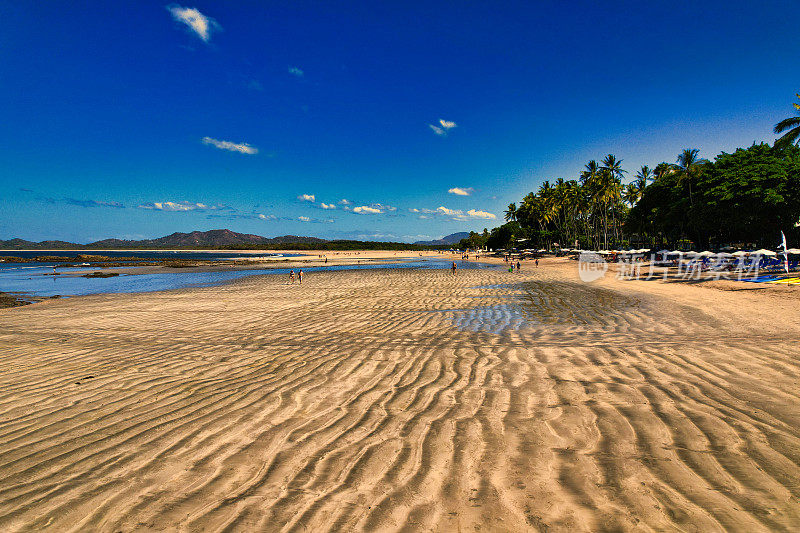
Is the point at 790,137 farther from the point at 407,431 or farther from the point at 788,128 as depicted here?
the point at 407,431

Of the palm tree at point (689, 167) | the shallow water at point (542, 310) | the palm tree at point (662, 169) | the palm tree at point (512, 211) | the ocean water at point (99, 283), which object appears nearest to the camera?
the shallow water at point (542, 310)

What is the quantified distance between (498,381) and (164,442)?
4.25 meters

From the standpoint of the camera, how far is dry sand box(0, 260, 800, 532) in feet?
8.11

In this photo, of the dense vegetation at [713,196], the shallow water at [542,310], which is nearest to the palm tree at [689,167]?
the dense vegetation at [713,196]

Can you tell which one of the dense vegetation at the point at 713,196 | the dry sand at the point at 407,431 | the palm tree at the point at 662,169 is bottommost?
the dry sand at the point at 407,431

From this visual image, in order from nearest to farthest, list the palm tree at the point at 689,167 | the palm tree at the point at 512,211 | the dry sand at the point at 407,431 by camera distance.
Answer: the dry sand at the point at 407,431
the palm tree at the point at 689,167
the palm tree at the point at 512,211

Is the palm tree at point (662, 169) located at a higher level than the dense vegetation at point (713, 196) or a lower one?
higher

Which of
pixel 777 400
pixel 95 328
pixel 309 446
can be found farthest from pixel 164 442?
pixel 95 328

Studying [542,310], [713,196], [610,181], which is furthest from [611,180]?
[542,310]

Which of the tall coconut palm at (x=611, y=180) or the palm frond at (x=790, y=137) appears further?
the tall coconut palm at (x=611, y=180)

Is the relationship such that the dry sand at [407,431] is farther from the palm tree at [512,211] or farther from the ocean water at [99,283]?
the palm tree at [512,211]

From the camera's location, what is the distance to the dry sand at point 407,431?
2.47 meters

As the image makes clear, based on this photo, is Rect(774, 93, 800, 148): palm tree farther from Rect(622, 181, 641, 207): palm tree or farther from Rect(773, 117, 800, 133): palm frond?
Rect(622, 181, 641, 207): palm tree

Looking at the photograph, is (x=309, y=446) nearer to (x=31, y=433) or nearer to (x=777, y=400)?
(x=31, y=433)
